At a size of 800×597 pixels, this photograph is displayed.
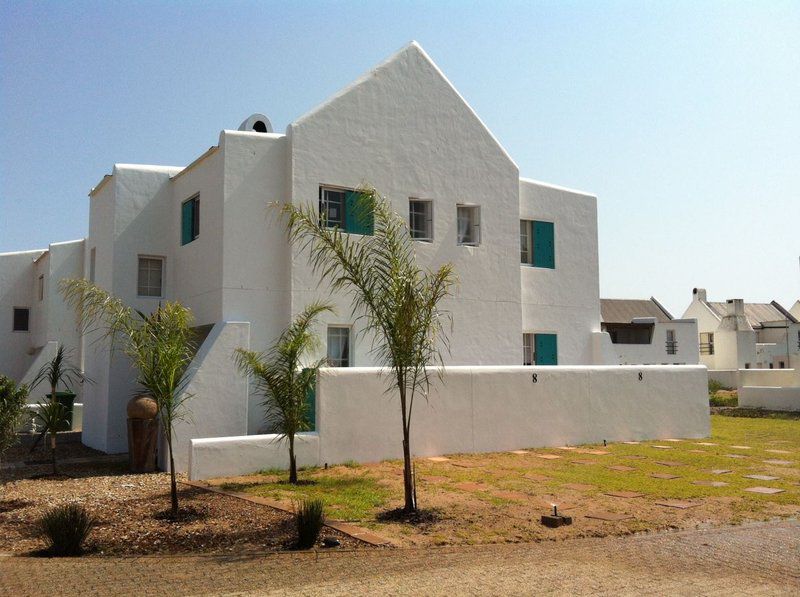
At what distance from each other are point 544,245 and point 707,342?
1492 inches

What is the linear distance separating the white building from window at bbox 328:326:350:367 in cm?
3

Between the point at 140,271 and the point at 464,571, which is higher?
the point at 140,271

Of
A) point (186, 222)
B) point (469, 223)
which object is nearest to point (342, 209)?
point (469, 223)

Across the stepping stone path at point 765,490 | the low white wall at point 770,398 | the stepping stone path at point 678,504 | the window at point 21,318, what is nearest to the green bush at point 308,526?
the stepping stone path at point 678,504

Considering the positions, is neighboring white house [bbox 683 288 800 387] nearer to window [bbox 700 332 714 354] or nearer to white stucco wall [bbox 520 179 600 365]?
window [bbox 700 332 714 354]

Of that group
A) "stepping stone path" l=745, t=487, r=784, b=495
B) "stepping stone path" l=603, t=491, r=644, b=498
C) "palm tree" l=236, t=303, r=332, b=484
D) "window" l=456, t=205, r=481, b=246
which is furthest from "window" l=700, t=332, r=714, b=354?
"palm tree" l=236, t=303, r=332, b=484

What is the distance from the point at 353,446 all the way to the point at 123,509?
4731mm

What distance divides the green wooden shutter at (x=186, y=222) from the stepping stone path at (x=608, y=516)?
11872 millimetres

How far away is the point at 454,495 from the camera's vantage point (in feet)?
34.9

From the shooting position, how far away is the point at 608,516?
9.17 m

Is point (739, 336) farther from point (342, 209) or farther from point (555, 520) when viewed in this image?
point (555, 520)

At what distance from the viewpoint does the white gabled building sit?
15.5 m

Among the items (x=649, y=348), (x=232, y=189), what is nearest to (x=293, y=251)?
(x=232, y=189)

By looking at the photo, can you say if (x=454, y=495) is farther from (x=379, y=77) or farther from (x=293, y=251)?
(x=379, y=77)
